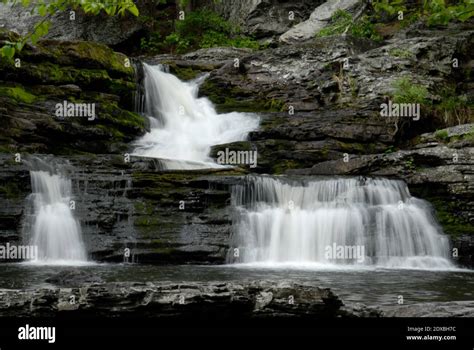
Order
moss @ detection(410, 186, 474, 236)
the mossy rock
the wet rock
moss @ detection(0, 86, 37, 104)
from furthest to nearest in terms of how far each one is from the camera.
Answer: the mossy rock
moss @ detection(0, 86, 37, 104)
moss @ detection(410, 186, 474, 236)
the wet rock

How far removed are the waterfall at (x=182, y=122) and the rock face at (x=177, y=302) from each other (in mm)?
10478

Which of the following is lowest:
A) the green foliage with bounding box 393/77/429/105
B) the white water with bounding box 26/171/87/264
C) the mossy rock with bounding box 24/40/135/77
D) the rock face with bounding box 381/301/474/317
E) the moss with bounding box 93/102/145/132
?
the rock face with bounding box 381/301/474/317

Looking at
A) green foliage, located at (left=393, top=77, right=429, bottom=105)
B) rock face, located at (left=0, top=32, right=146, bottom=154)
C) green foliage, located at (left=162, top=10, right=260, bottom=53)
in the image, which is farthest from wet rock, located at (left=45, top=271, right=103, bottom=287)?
green foliage, located at (left=162, top=10, right=260, bottom=53)

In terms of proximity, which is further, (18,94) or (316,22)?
(316,22)

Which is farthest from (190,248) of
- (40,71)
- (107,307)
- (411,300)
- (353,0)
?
(353,0)

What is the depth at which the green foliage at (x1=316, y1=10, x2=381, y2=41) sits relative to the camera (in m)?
24.4

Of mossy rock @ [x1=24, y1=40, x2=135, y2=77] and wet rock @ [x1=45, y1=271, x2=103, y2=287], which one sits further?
mossy rock @ [x1=24, y1=40, x2=135, y2=77]

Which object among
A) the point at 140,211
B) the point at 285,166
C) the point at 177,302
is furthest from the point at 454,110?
the point at 177,302

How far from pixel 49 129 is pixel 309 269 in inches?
316

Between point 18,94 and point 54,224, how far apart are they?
5.57 meters

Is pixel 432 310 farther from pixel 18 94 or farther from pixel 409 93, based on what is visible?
pixel 409 93

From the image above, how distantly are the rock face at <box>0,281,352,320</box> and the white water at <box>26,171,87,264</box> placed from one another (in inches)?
246

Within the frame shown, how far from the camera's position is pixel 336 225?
12.6 m

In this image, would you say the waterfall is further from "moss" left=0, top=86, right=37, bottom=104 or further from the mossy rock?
"moss" left=0, top=86, right=37, bottom=104
